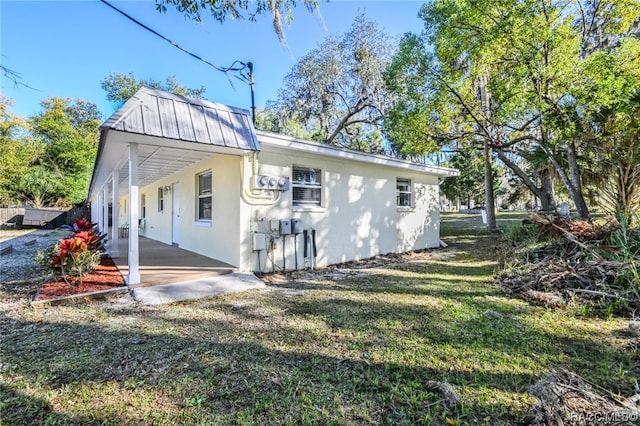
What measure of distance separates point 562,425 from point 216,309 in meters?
3.82

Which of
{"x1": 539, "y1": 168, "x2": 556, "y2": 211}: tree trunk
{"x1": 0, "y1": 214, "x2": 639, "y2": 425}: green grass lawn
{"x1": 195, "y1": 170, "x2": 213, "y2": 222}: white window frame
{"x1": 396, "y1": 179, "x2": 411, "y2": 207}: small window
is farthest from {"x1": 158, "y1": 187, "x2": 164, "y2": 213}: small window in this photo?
{"x1": 539, "y1": 168, "x2": 556, "y2": 211}: tree trunk

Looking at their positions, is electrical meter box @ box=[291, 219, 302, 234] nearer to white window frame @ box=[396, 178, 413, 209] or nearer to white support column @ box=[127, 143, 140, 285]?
white support column @ box=[127, 143, 140, 285]

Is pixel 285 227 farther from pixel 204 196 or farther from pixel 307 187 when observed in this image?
pixel 204 196

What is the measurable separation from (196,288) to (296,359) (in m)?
2.95

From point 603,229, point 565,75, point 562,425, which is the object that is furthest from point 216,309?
point 565,75

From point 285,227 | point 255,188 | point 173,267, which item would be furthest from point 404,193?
point 173,267

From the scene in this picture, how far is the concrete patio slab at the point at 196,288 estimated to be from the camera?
14.8ft

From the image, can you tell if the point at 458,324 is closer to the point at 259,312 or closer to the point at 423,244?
the point at 259,312

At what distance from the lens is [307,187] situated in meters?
7.00

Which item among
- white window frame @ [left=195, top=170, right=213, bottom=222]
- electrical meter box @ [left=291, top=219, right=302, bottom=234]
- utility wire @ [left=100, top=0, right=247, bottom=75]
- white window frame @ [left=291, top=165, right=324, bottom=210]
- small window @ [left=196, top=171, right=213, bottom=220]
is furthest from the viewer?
small window @ [left=196, top=171, right=213, bottom=220]

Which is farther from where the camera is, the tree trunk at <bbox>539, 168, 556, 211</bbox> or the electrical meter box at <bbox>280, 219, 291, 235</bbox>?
the tree trunk at <bbox>539, 168, 556, 211</bbox>

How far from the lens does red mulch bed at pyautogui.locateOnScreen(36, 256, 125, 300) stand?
4395 millimetres

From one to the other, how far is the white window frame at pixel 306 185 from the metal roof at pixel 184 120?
5.16ft

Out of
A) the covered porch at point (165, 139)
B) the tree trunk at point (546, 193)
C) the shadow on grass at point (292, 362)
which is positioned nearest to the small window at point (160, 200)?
the covered porch at point (165, 139)
